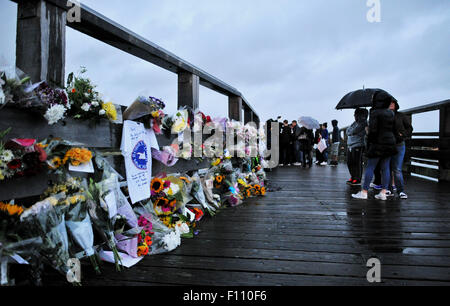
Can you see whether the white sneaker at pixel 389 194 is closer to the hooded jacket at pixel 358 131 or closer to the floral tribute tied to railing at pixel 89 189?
the hooded jacket at pixel 358 131

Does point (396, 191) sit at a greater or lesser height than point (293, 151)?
lesser

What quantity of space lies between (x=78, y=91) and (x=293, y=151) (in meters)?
11.0

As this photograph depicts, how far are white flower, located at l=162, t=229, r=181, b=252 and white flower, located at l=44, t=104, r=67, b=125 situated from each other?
113cm

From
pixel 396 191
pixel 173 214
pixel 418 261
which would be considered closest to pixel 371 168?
pixel 396 191

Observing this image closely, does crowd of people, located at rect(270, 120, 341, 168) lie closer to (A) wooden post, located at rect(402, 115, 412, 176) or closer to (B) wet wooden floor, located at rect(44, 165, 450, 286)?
(A) wooden post, located at rect(402, 115, 412, 176)

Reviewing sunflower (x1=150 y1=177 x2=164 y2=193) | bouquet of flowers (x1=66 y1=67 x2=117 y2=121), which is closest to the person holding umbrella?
sunflower (x1=150 y1=177 x2=164 y2=193)

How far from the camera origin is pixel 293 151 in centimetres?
1223

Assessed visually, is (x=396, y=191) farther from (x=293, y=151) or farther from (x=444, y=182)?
(x=293, y=151)

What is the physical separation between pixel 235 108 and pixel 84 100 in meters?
3.84

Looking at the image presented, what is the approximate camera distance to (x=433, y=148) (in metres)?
7.02

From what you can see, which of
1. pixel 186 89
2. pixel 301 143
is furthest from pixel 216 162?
pixel 301 143

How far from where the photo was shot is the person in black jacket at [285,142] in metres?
11.5

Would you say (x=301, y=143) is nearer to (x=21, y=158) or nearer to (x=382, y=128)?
(x=382, y=128)
